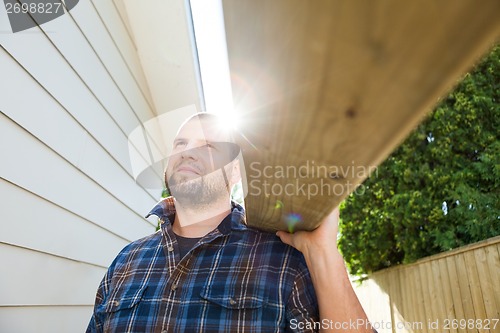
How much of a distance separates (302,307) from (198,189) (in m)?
0.66

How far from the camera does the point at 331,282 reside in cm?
118

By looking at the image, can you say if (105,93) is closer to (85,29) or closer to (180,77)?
(85,29)

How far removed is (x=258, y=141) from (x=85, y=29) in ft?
5.98

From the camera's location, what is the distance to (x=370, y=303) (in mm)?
4496

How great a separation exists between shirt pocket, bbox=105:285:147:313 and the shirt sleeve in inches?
22.4

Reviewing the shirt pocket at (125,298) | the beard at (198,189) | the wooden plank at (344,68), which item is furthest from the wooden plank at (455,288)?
the wooden plank at (344,68)

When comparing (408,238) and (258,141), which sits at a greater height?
(408,238)

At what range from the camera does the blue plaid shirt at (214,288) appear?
1.26 metres

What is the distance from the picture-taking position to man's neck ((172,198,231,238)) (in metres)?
1.64

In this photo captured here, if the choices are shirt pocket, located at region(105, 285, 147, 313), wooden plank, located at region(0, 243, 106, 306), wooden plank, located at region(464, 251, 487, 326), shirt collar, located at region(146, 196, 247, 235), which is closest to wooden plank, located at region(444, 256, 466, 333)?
wooden plank, located at region(464, 251, 487, 326)

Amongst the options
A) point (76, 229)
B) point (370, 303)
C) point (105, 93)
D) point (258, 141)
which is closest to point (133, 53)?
point (105, 93)

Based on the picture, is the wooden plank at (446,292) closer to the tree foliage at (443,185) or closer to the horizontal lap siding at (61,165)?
the tree foliage at (443,185)

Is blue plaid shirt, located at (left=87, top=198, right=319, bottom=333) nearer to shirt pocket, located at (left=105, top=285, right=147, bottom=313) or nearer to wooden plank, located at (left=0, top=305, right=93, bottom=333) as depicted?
shirt pocket, located at (left=105, top=285, right=147, bottom=313)

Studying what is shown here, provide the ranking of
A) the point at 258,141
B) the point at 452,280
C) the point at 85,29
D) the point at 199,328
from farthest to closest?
the point at 452,280, the point at 85,29, the point at 199,328, the point at 258,141
